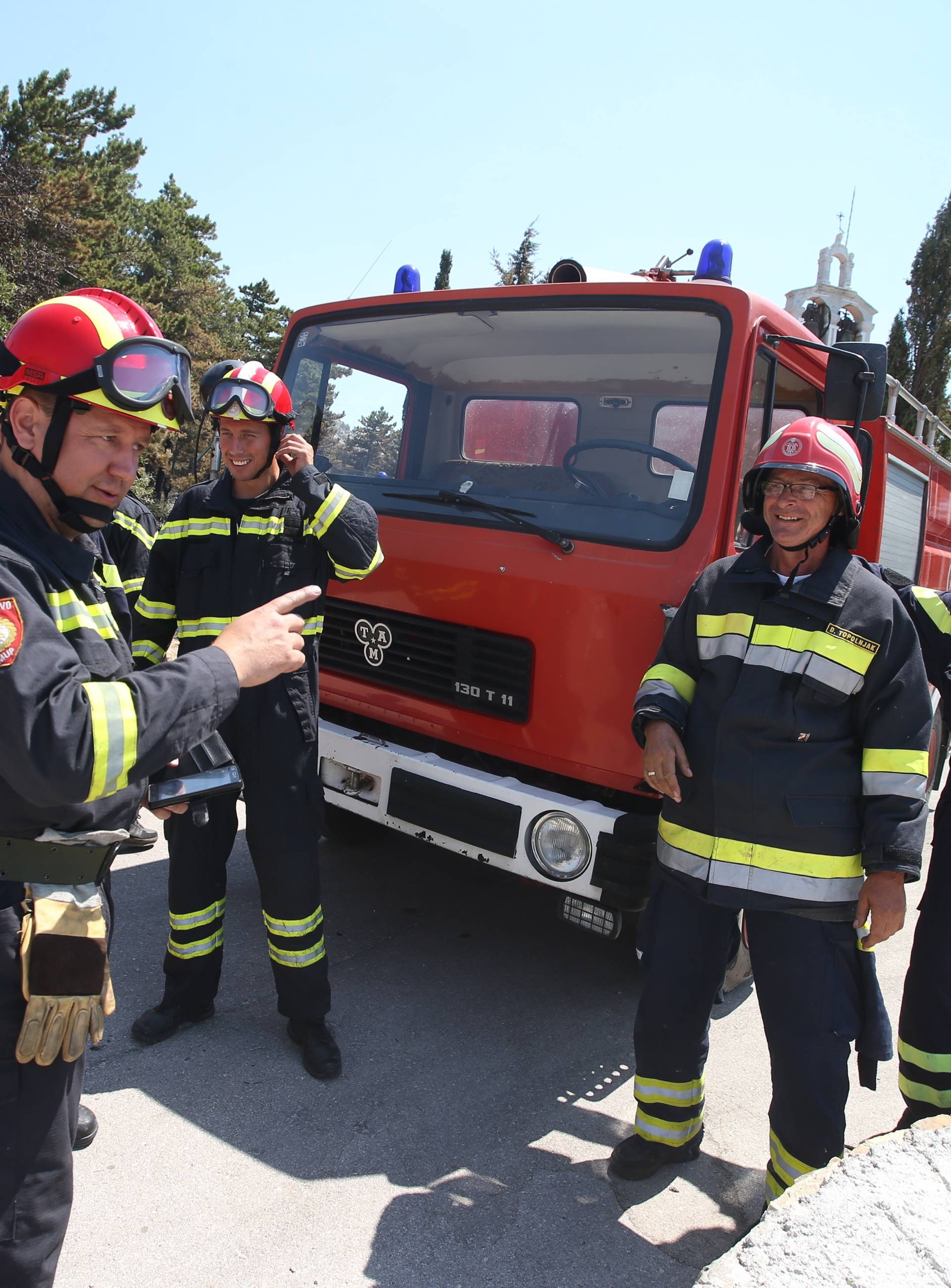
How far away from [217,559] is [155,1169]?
1596mm

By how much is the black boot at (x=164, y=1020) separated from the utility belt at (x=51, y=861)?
145 centimetres

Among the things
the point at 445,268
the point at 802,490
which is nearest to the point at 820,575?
the point at 802,490

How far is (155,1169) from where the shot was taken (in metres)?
2.23

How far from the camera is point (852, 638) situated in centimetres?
202

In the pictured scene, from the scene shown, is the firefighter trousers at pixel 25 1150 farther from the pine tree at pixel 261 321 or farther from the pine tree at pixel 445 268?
the pine tree at pixel 261 321

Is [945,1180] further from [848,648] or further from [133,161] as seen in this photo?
[133,161]

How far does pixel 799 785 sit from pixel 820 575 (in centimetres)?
48

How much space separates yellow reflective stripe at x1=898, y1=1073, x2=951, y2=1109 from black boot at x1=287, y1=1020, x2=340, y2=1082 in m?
1.54

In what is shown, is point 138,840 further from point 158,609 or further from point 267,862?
point 158,609

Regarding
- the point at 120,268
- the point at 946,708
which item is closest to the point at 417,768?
the point at 946,708

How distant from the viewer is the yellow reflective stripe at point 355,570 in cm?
274

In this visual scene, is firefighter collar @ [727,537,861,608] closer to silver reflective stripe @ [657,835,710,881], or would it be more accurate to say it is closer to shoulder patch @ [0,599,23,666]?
silver reflective stripe @ [657,835,710,881]

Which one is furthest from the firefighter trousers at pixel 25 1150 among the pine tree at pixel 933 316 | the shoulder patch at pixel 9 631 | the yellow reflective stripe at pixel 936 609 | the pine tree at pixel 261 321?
the pine tree at pixel 261 321

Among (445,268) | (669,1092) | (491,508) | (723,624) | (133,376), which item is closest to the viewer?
(133,376)
